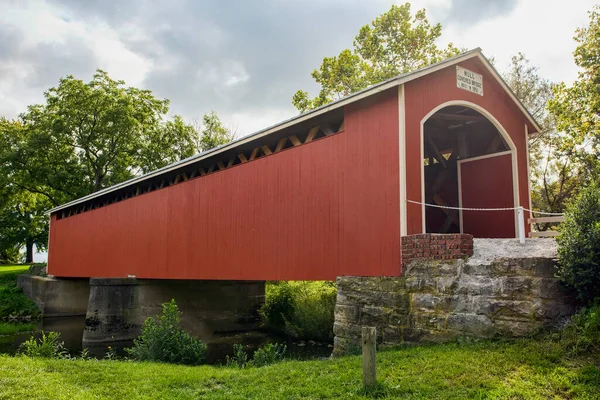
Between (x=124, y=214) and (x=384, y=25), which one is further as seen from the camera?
(x=384, y=25)

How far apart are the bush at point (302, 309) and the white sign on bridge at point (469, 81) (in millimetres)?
8501

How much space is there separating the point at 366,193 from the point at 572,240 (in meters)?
3.26

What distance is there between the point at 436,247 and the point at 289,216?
3.58 metres

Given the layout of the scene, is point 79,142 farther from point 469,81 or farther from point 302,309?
point 469,81

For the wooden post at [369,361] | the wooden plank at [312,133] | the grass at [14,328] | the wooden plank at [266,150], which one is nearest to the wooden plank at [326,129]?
the wooden plank at [312,133]

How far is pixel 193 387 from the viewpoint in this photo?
5996mm

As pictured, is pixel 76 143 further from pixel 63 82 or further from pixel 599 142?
pixel 599 142

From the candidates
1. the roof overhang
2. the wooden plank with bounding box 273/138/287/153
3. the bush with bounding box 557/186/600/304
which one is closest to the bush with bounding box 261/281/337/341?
the roof overhang

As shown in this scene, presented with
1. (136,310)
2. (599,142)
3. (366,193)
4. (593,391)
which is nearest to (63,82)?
(136,310)

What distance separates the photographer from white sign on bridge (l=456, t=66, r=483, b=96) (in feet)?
28.3

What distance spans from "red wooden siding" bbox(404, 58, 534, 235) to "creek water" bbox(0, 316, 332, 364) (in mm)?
6206

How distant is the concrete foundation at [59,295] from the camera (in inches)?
819

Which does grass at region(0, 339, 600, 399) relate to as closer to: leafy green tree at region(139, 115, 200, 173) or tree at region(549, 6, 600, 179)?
tree at region(549, 6, 600, 179)

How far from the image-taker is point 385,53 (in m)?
21.8
